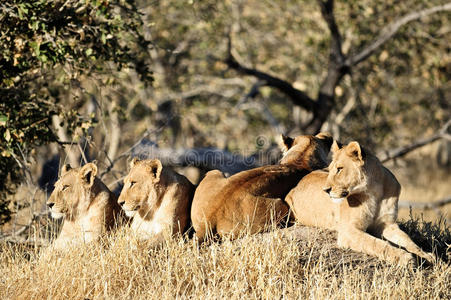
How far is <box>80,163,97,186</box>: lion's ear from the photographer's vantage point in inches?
234

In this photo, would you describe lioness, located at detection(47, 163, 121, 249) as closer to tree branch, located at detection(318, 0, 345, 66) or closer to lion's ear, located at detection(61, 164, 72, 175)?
lion's ear, located at detection(61, 164, 72, 175)

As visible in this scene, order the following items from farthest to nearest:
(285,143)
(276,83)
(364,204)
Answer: (276,83)
(285,143)
(364,204)

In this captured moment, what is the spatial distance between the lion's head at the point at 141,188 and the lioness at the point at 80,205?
0.78ft

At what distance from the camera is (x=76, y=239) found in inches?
227

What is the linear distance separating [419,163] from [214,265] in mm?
16280

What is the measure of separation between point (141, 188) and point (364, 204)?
188 centimetres

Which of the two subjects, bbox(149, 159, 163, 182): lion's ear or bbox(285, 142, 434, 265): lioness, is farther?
bbox(149, 159, 163, 182): lion's ear

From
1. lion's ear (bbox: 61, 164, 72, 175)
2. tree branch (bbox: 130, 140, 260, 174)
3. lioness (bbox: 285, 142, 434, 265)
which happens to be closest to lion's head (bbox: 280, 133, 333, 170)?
lioness (bbox: 285, 142, 434, 265)

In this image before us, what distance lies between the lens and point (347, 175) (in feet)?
18.2

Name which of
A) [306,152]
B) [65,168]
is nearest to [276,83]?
[306,152]

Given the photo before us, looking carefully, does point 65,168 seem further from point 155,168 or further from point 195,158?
point 195,158

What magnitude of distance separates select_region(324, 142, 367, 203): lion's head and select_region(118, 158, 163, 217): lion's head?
4.78 ft

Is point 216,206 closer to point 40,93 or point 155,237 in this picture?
point 155,237

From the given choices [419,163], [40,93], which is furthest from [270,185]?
[419,163]
